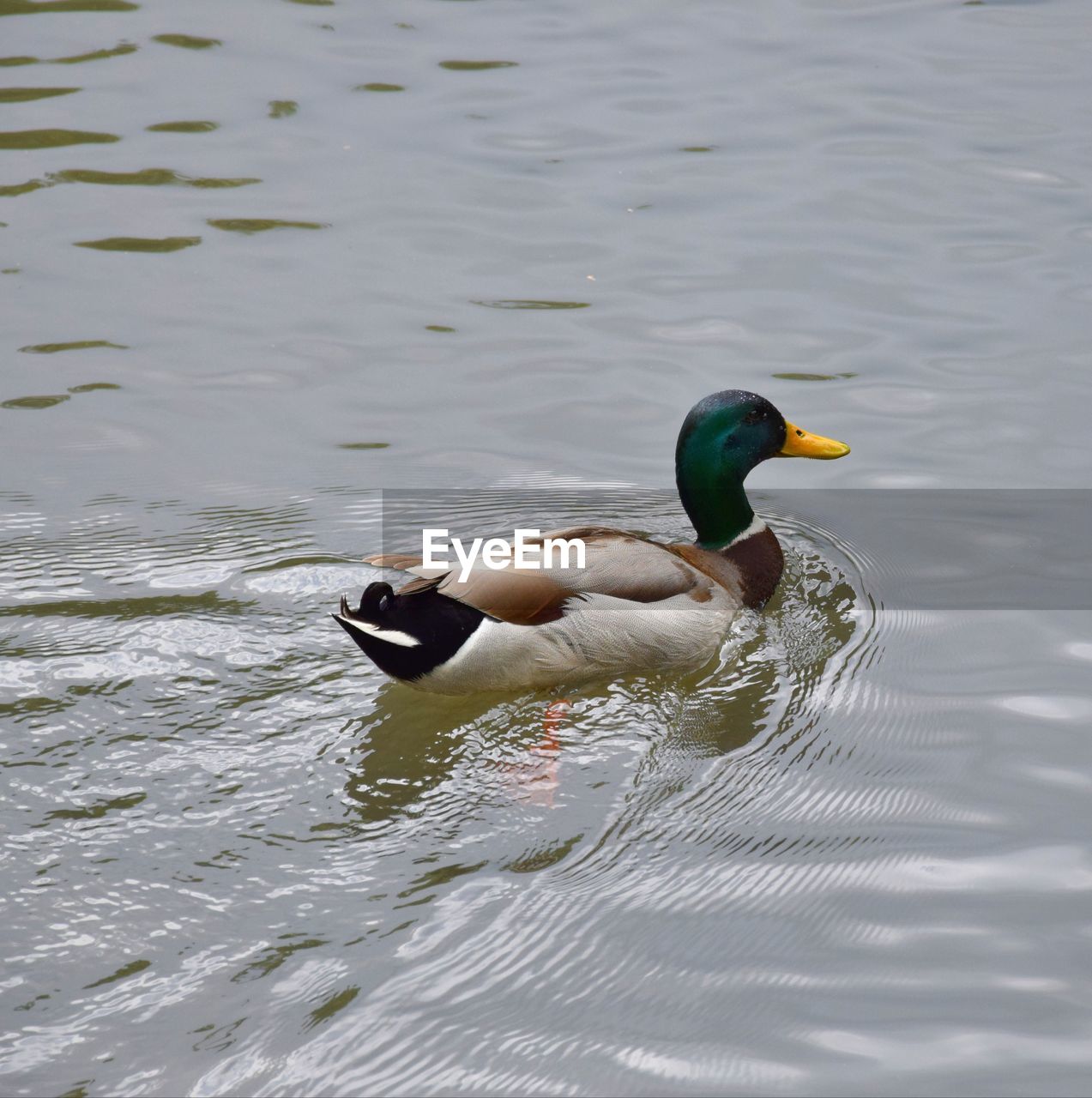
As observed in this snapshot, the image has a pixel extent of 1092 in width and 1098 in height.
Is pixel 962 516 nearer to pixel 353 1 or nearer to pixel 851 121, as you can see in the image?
pixel 851 121

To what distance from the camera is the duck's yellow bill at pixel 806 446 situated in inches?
233

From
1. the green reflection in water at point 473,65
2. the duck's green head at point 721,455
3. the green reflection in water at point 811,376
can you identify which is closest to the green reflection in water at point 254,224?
the green reflection in water at point 473,65

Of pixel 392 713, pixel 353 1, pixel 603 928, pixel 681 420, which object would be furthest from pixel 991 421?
pixel 353 1

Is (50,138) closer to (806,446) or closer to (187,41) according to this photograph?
(187,41)

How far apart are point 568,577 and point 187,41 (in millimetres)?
6805

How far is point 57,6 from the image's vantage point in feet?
34.7

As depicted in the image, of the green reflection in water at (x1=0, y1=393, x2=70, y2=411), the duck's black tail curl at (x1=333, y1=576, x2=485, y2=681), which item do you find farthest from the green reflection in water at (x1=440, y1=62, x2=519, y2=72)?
the duck's black tail curl at (x1=333, y1=576, x2=485, y2=681)

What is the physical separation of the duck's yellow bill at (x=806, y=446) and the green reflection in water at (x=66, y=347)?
330 cm

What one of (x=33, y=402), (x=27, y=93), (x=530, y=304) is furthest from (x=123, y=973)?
(x=27, y=93)

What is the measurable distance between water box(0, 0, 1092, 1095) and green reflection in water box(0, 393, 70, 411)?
0.04 metres

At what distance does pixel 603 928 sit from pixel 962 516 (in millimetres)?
3002

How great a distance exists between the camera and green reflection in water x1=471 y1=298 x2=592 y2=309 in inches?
301

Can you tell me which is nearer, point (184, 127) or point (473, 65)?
point (184, 127)

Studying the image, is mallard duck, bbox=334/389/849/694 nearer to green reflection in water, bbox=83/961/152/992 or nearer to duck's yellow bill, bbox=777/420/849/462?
duck's yellow bill, bbox=777/420/849/462
